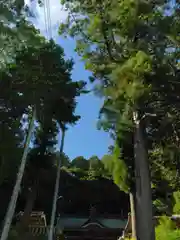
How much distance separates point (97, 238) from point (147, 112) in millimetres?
14447

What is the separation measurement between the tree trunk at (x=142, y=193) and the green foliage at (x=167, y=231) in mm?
500

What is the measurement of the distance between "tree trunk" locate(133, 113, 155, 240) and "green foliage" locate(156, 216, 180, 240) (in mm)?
500

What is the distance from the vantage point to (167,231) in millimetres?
10055

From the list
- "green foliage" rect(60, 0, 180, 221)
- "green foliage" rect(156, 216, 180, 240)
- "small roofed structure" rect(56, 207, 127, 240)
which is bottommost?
"green foliage" rect(156, 216, 180, 240)

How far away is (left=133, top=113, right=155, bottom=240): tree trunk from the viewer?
31.5 feet

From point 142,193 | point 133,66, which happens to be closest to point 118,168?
point 142,193

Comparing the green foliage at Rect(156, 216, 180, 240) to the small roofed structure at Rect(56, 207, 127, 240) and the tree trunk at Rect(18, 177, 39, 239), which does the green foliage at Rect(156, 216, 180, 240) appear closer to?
the tree trunk at Rect(18, 177, 39, 239)

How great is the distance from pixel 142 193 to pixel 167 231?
4.60 ft

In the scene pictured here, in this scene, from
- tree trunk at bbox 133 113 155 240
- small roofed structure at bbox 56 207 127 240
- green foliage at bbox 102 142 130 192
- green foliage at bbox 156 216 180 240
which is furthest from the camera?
small roofed structure at bbox 56 207 127 240

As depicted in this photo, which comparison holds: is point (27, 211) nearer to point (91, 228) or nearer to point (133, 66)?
point (91, 228)

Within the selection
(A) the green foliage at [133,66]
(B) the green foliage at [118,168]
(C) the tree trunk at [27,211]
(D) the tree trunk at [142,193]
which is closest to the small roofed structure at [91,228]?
(C) the tree trunk at [27,211]

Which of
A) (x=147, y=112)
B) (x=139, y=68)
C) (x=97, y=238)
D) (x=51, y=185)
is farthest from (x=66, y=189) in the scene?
(x=139, y=68)

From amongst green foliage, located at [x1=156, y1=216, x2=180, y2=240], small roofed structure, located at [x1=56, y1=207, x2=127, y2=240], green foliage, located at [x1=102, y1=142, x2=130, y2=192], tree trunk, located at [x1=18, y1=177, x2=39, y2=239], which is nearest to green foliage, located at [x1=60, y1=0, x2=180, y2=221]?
green foliage, located at [x1=102, y1=142, x2=130, y2=192]

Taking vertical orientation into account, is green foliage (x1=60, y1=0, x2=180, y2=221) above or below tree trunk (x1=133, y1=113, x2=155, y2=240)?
above
